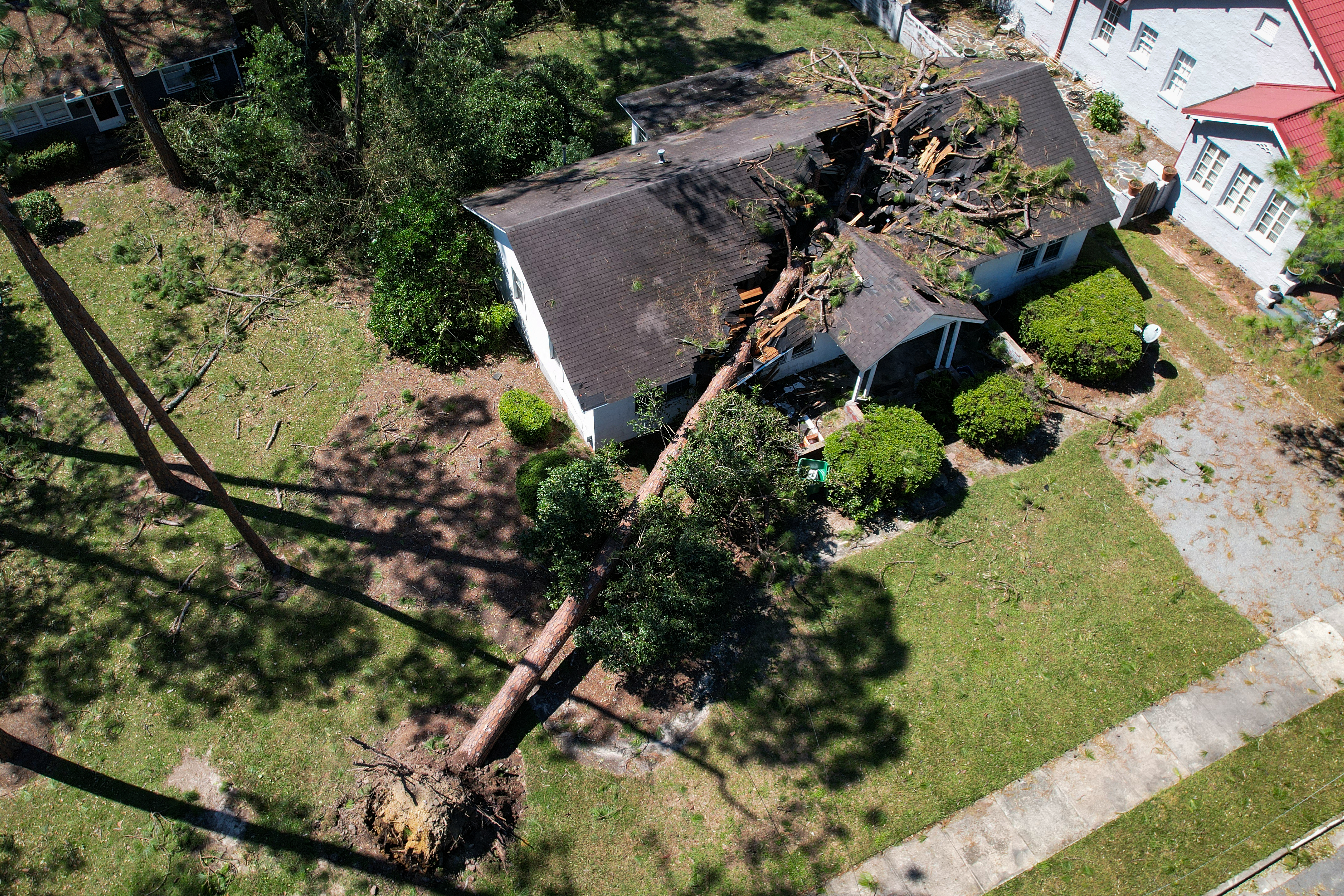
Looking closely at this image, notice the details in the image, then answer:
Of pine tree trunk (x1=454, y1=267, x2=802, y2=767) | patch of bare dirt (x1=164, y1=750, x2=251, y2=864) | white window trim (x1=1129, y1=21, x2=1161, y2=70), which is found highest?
white window trim (x1=1129, y1=21, x2=1161, y2=70)

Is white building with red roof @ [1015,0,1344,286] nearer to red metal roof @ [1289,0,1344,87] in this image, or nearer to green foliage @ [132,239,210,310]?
red metal roof @ [1289,0,1344,87]

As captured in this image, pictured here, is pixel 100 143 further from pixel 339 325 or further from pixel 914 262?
pixel 914 262

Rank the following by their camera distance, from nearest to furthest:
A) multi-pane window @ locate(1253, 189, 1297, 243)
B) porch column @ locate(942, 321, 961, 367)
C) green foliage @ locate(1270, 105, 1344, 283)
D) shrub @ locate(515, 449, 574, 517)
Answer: green foliage @ locate(1270, 105, 1344, 283), shrub @ locate(515, 449, 574, 517), porch column @ locate(942, 321, 961, 367), multi-pane window @ locate(1253, 189, 1297, 243)

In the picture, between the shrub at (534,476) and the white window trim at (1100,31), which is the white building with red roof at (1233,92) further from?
the shrub at (534,476)

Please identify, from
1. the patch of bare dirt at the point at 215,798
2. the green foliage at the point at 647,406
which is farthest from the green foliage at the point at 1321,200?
the patch of bare dirt at the point at 215,798

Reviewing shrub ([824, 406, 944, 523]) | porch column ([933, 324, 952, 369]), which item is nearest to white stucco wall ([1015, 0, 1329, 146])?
porch column ([933, 324, 952, 369])
